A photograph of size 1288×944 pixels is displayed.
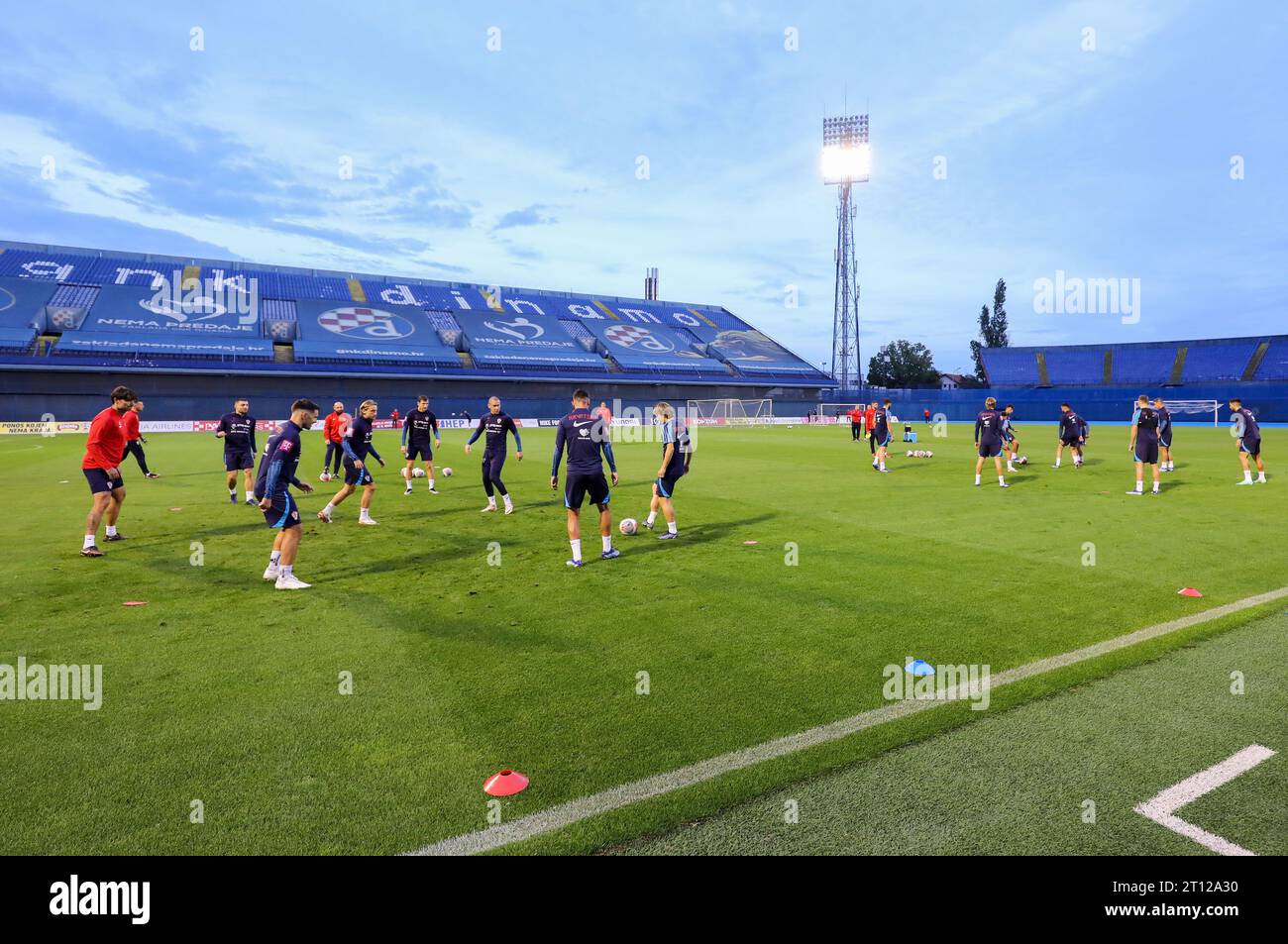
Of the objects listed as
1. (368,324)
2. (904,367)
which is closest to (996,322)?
(904,367)

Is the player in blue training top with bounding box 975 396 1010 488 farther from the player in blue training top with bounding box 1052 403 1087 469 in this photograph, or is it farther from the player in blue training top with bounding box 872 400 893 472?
the player in blue training top with bounding box 1052 403 1087 469

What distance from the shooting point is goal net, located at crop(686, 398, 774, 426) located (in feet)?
196

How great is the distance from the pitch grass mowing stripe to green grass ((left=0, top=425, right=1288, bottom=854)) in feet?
0.31

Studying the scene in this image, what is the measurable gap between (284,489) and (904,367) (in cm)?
10419

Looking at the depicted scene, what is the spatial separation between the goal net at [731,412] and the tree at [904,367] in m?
44.2

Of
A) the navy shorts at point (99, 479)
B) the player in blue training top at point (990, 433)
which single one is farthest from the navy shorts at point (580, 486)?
the player in blue training top at point (990, 433)

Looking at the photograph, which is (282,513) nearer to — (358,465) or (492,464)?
(358,465)

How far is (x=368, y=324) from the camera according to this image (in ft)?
212

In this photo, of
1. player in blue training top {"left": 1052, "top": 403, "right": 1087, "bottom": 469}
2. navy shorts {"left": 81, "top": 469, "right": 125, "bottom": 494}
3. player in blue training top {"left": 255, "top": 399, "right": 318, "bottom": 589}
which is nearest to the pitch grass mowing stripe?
player in blue training top {"left": 255, "top": 399, "right": 318, "bottom": 589}

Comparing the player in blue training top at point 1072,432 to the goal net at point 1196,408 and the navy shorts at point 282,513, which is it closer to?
the navy shorts at point 282,513

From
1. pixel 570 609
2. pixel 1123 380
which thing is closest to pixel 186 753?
pixel 570 609

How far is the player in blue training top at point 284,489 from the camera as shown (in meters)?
7.64
